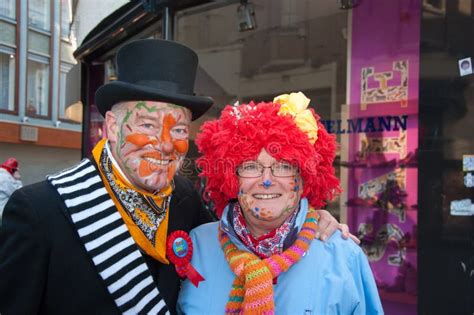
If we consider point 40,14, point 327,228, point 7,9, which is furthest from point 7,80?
point 327,228

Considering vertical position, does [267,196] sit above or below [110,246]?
above

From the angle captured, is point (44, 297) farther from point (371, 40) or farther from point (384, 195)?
point (371, 40)

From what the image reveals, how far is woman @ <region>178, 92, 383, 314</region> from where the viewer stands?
6.08 ft

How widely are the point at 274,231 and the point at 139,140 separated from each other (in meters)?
0.66

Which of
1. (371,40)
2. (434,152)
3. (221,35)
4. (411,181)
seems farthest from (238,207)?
(221,35)

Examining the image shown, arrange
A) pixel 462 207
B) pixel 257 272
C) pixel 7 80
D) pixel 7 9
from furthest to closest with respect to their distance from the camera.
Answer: pixel 7 80 → pixel 7 9 → pixel 462 207 → pixel 257 272

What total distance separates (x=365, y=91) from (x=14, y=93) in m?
10.8

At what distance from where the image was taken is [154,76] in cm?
206

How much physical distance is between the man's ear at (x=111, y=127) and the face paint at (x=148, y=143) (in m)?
0.02

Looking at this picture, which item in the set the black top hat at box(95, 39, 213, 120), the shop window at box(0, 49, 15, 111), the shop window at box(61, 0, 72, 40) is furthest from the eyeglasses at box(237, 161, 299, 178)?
the shop window at box(61, 0, 72, 40)

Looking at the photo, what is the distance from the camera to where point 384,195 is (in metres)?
4.66

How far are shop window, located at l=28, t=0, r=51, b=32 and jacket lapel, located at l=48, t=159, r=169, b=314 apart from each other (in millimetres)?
12748

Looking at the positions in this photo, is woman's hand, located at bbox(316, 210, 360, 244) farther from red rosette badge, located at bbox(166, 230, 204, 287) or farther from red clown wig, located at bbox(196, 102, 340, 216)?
red rosette badge, located at bbox(166, 230, 204, 287)

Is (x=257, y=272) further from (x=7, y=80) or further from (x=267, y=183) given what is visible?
(x=7, y=80)
